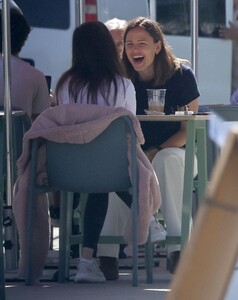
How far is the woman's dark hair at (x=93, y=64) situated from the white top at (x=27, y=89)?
56cm

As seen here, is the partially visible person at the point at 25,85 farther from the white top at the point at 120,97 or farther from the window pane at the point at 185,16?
the window pane at the point at 185,16

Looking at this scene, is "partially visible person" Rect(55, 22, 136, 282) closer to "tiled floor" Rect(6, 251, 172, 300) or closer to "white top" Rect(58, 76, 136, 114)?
"white top" Rect(58, 76, 136, 114)

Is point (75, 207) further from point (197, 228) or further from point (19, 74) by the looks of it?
point (197, 228)

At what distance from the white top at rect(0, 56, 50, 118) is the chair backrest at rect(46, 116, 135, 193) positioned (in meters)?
0.92

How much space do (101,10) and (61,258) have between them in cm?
551

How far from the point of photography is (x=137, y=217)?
5.02 meters

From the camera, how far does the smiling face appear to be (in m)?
5.97

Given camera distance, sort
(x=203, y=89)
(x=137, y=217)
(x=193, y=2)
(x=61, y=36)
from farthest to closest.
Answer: (x=203, y=89), (x=61, y=36), (x=193, y=2), (x=137, y=217)

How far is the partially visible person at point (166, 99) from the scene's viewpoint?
562 centimetres

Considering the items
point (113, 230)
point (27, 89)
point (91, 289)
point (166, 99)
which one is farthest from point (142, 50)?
point (91, 289)

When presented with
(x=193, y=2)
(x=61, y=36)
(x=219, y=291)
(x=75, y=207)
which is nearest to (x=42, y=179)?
(x=75, y=207)

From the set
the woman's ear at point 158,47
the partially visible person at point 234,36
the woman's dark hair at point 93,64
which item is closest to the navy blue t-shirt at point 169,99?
the woman's ear at point 158,47

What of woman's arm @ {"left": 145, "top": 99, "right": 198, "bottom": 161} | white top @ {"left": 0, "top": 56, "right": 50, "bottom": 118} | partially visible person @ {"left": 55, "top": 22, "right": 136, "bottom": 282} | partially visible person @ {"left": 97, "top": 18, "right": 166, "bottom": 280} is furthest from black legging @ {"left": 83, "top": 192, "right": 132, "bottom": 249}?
white top @ {"left": 0, "top": 56, "right": 50, "bottom": 118}

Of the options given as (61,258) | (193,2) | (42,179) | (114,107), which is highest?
(193,2)
